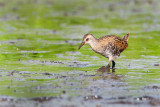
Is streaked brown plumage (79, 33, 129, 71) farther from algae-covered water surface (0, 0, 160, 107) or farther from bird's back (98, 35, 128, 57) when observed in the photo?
algae-covered water surface (0, 0, 160, 107)

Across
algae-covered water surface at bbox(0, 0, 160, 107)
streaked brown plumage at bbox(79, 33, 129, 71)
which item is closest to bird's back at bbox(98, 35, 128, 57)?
streaked brown plumage at bbox(79, 33, 129, 71)

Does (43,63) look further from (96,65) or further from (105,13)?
(105,13)

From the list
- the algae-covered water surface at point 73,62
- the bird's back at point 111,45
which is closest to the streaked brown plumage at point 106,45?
the bird's back at point 111,45

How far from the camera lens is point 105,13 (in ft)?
93.8

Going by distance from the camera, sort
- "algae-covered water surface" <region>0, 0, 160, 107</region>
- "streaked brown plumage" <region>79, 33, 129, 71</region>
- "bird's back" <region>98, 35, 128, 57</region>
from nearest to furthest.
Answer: "algae-covered water surface" <region>0, 0, 160, 107</region> → "streaked brown plumage" <region>79, 33, 129, 71</region> → "bird's back" <region>98, 35, 128, 57</region>

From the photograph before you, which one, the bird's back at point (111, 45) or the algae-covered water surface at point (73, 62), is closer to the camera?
the algae-covered water surface at point (73, 62)

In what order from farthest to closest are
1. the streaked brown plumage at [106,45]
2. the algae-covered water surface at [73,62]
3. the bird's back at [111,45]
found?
the bird's back at [111,45]
the streaked brown plumage at [106,45]
the algae-covered water surface at [73,62]

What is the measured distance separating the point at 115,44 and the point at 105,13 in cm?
1615

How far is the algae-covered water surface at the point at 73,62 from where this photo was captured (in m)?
8.77

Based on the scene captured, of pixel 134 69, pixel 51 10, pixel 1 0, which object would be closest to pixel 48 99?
pixel 134 69

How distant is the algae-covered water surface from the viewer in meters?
8.77

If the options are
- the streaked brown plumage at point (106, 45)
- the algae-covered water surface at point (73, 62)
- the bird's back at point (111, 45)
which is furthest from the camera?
the bird's back at point (111, 45)

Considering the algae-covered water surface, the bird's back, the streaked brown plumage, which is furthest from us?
the bird's back

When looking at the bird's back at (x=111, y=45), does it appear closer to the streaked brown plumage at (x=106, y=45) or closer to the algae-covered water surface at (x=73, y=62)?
the streaked brown plumage at (x=106, y=45)
